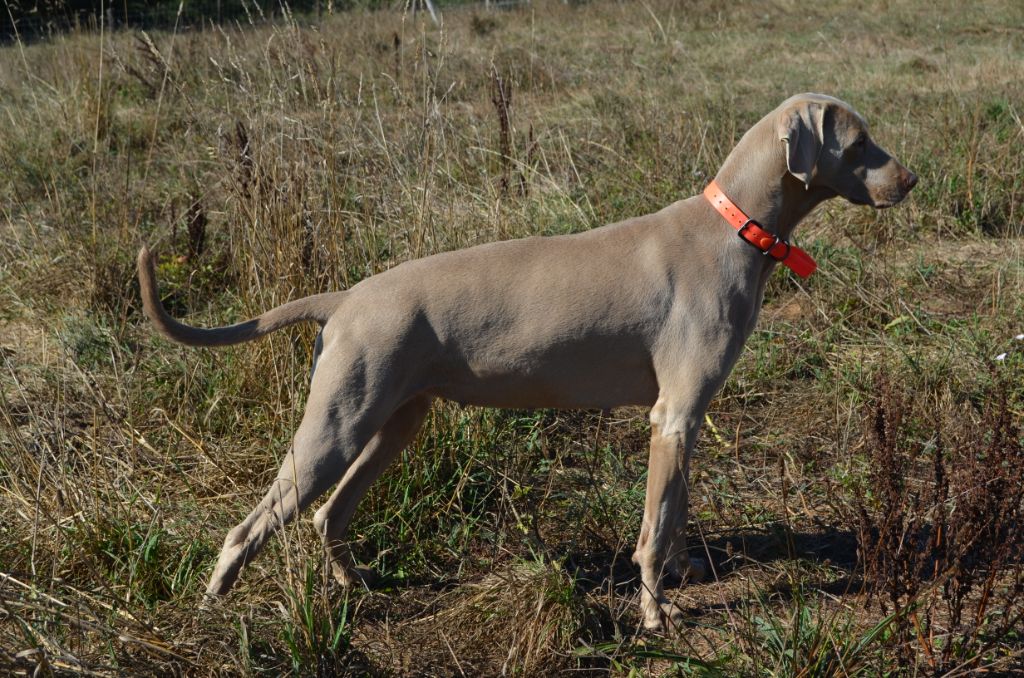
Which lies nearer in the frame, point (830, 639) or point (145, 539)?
point (830, 639)

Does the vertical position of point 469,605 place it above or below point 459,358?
below

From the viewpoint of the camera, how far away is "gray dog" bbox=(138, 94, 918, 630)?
3090 millimetres

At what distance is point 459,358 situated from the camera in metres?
3.21

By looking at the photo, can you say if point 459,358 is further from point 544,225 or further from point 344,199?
point 544,225

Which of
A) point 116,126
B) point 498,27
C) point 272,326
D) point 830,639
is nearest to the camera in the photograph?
point 830,639

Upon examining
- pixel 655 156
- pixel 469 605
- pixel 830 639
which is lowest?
pixel 469 605

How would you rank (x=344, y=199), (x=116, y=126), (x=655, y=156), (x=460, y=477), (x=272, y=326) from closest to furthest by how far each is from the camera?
(x=272, y=326), (x=460, y=477), (x=344, y=199), (x=655, y=156), (x=116, y=126)

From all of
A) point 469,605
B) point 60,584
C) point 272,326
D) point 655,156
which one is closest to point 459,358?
point 272,326

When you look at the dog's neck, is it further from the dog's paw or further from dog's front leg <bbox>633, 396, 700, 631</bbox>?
→ the dog's paw

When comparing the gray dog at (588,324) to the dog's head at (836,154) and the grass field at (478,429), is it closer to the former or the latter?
the dog's head at (836,154)

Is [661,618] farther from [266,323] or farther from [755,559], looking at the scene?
[266,323]

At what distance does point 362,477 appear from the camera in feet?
11.7

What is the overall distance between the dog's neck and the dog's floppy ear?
0.07 m

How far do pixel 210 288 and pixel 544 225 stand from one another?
6.17 feet
